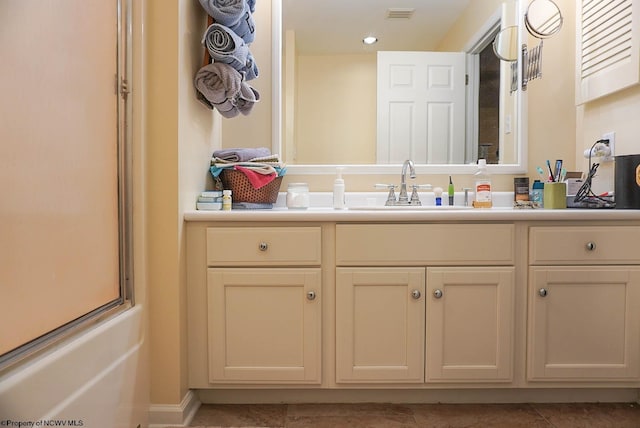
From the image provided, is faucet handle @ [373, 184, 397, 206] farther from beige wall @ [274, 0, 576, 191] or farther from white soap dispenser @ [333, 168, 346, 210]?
white soap dispenser @ [333, 168, 346, 210]

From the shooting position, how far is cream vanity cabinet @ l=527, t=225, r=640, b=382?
1.54 metres

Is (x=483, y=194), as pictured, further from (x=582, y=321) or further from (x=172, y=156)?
(x=172, y=156)

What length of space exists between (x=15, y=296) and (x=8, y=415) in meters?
0.22

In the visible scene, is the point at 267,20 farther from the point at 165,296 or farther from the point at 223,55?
the point at 165,296

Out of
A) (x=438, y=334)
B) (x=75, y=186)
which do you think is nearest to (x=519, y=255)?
(x=438, y=334)

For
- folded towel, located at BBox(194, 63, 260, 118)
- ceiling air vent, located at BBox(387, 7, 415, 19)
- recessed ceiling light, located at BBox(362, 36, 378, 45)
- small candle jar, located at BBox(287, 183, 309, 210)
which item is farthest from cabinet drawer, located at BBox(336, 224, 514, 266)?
ceiling air vent, located at BBox(387, 7, 415, 19)

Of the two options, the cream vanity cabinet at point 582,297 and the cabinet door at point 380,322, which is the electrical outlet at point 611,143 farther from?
the cabinet door at point 380,322

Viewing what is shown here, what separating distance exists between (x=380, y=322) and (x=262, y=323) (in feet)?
1.37

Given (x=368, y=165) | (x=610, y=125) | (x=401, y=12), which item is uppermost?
(x=401, y=12)

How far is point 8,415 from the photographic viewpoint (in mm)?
824

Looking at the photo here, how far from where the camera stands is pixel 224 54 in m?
1.58

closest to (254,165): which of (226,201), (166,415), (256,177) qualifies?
(256,177)

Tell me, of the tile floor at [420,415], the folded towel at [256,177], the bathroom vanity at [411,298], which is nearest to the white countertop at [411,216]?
the bathroom vanity at [411,298]

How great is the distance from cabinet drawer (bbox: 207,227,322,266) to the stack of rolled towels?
20.4 inches
